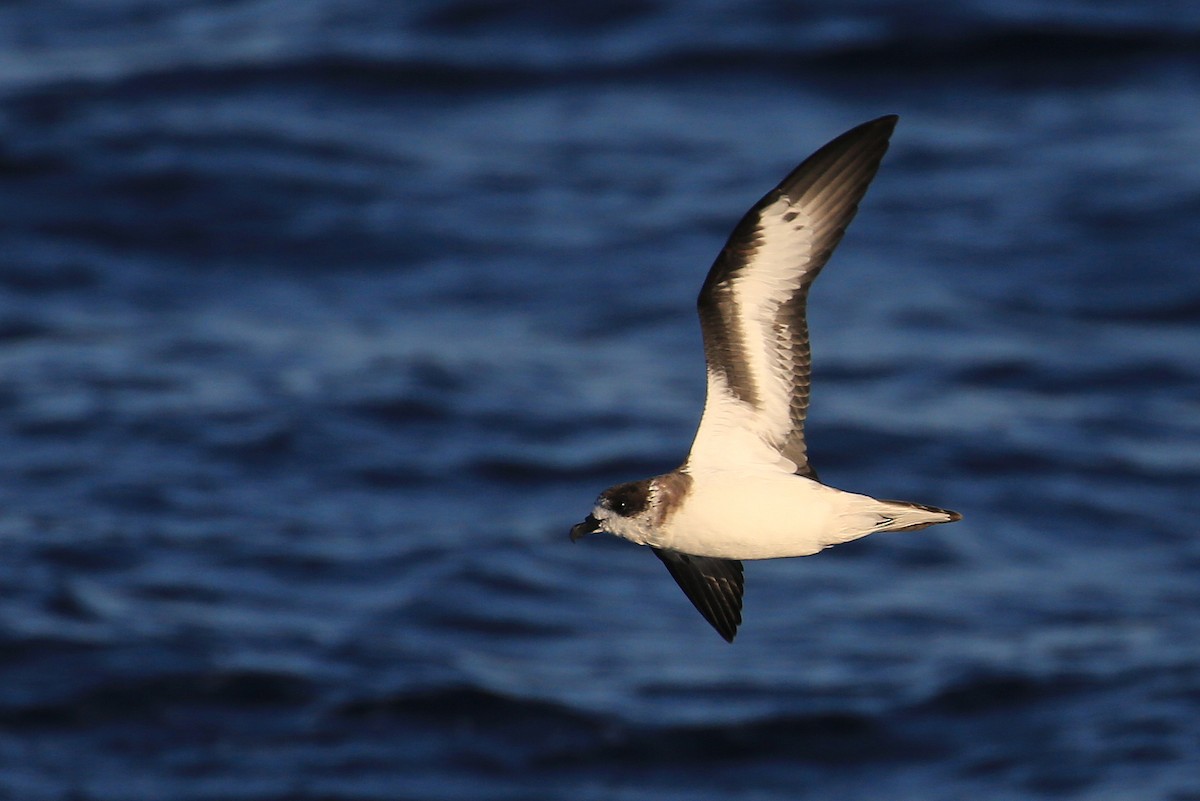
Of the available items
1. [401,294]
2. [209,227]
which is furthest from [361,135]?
[401,294]

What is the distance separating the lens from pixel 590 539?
29547 mm

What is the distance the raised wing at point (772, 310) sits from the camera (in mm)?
8570

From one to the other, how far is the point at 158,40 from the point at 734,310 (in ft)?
131

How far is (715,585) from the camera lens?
948 cm

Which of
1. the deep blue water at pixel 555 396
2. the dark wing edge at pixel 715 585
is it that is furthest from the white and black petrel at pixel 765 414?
the deep blue water at pixel 555 396

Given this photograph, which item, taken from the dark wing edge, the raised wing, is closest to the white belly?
the raised wing

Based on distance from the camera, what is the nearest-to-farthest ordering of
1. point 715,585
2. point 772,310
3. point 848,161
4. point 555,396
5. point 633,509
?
1. point 633,509
2. point 848,161
3. point 772,310
4. point 715,585
5. point 555,396

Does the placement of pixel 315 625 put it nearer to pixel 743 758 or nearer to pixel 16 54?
pixel 743 758

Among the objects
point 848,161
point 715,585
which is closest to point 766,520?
point 715,585

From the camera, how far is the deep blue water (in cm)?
2417

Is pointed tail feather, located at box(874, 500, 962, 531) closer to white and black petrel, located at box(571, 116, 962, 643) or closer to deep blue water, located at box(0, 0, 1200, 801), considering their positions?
white and black petrel, located at box(571, 116, 962, 643)

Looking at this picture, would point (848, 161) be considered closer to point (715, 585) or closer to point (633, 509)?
point (633, 509)

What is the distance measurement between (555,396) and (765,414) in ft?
77.3

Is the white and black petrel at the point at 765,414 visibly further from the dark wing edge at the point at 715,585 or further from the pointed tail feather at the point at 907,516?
the dark wing edge at the point at 715,585
